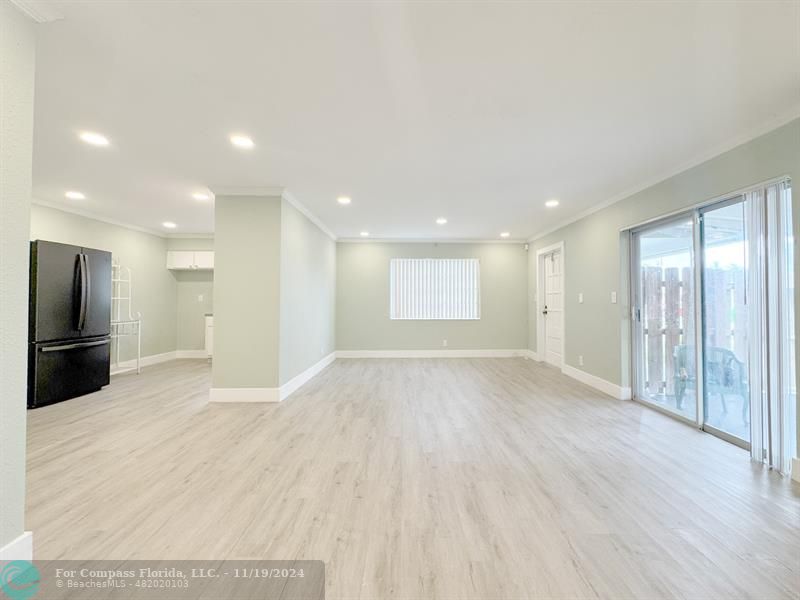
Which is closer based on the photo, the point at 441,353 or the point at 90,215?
the point at 90,215

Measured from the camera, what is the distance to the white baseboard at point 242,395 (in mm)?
4047

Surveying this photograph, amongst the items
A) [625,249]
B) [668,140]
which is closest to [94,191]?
[668,140]

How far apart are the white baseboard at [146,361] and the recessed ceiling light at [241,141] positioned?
4.84 metres

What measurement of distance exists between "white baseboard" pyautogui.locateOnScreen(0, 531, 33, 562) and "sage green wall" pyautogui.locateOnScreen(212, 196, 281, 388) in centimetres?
257

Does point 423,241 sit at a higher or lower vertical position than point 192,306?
higher

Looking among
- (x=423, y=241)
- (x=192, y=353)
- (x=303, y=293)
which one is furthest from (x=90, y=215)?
(x=423, y=241)

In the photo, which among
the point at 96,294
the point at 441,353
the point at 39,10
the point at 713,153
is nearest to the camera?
the point at 39,10

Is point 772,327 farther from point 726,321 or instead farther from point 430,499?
point 430,499

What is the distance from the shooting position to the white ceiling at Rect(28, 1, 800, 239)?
1636 mm

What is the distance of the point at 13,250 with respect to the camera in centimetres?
145

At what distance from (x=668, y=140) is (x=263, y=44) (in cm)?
312

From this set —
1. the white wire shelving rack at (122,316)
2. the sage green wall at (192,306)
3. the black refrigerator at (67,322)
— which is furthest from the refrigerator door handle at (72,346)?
the sage green wall at (192,306)

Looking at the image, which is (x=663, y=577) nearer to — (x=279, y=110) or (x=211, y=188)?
(x=279, y=110)

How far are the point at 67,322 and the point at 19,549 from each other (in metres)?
3.73
